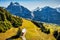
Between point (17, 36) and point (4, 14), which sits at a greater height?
point (4, 14)

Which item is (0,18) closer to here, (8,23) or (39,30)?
(8,23)

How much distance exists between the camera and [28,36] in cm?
4644

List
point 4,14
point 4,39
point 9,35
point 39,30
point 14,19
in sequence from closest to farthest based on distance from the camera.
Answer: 1. point 4,39
2. point 9,35
3. point 4,14
4. point 14,19
5. point 39,30

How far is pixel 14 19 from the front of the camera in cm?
5172

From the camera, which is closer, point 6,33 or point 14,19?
point 6,33

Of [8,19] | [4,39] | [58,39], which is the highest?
[8,19]

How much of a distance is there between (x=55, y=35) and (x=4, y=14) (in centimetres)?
1748

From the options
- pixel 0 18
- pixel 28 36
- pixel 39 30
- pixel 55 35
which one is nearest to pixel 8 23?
pixel 0 18

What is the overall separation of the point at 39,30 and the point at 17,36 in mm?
14975

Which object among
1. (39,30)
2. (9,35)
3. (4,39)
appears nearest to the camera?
(4,39)

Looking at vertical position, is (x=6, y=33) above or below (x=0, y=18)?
below

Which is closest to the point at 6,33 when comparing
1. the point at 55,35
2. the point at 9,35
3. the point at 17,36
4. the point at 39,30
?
the point at 9,35

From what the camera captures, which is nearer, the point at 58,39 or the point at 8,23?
the point at 8,23

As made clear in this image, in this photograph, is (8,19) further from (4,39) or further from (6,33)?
(4,39)
